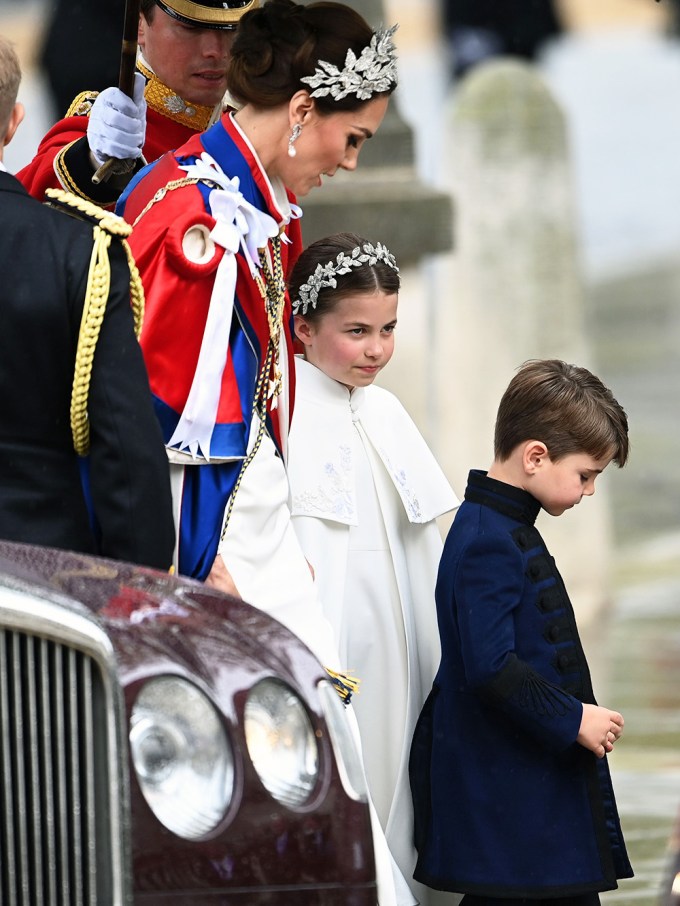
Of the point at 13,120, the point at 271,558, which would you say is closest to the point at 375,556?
the point at 271,558

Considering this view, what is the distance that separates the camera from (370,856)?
3.43 m

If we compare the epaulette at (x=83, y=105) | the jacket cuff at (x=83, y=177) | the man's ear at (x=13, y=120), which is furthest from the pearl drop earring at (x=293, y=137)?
the epaulette at (x=83, y=105)

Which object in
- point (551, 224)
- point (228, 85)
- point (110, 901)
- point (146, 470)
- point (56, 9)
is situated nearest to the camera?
point (110, 901)

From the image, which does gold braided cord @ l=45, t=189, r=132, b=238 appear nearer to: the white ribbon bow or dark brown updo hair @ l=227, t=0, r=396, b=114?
the white ribbon bow

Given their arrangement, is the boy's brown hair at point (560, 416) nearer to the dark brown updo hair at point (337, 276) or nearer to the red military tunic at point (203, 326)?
the dark brown updo hair at point (337, 276)

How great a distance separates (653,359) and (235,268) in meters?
17.5

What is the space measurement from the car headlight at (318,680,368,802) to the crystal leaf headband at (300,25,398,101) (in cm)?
138

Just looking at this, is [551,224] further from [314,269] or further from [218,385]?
[218,385]

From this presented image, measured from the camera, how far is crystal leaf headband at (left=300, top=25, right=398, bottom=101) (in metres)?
4.38

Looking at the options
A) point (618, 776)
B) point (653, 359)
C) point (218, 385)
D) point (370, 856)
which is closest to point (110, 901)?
point (370, 856)

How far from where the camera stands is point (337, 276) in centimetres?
488

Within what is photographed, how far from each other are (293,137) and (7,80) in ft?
2.32

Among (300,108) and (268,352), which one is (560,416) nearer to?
(268,352)

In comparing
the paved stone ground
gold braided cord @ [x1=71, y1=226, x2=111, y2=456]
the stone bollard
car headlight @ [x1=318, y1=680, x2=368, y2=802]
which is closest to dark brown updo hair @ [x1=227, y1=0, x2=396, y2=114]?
gold braided cord @ [x1=71, y1=226, x2=111, y2=456]
